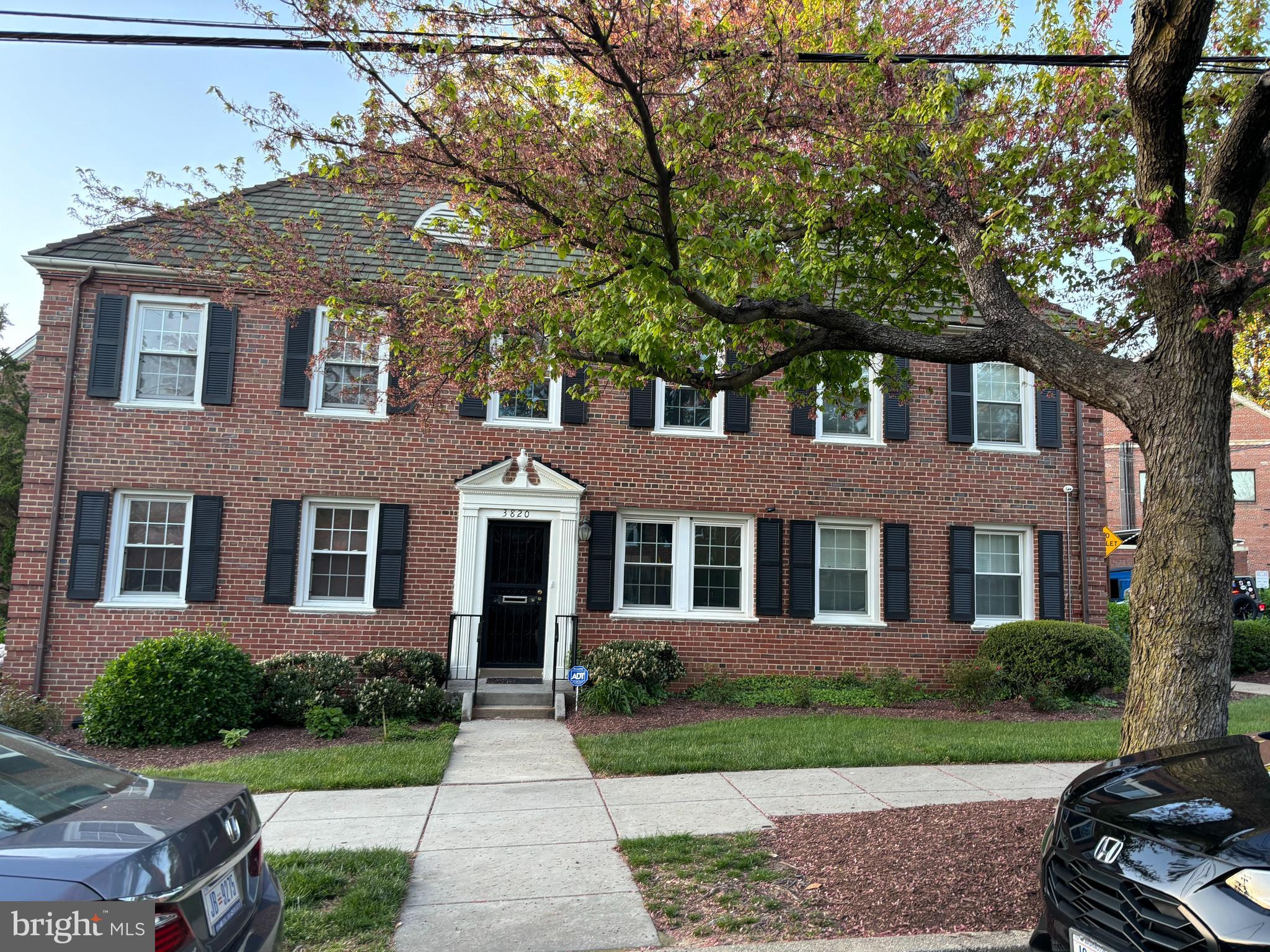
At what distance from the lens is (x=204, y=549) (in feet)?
37.3

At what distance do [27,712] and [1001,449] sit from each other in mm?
13379

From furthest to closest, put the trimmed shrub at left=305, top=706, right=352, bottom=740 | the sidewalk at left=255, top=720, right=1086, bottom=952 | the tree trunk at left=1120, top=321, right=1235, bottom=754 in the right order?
the trimmed shrub at left=305, top=706, right=352, bottom=740
the tree trunk at left=1120, top=321, right=1235, bottom=754
the sidewalk at left=255, top=720, right=1086, bottom=952

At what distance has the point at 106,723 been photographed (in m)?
9.33

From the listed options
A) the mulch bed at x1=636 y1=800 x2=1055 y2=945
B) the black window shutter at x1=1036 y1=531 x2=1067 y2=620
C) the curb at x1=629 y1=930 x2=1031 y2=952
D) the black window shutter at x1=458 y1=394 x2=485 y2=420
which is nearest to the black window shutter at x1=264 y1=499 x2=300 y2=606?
the black window shutter at x1=458 y1=394 x2=485 y2=420

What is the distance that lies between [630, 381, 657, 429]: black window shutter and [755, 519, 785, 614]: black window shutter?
2.25 meters

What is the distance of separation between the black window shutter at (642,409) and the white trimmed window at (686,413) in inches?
3.9

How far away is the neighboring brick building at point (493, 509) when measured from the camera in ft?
37.2

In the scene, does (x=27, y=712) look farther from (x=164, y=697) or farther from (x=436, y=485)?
(x=436, y=485)

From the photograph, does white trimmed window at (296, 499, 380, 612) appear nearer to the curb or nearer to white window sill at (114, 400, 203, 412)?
white window sill at (114, 400, 203, 412)

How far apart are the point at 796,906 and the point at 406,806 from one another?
3.39m

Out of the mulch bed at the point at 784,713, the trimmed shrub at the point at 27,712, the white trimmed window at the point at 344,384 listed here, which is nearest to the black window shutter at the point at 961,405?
the mulch bed at the point at 784,713

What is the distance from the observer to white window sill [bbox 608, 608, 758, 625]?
12109mm

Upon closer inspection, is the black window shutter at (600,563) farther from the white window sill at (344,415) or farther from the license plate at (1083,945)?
the license plate at (1083,945)

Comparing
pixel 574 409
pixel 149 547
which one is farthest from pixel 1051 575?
pixel 149 547
